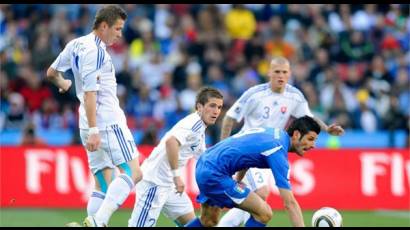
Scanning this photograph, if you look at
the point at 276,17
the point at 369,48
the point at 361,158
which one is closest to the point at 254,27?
the point at 276,17

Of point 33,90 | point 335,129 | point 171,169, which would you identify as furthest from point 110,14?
point 33,90

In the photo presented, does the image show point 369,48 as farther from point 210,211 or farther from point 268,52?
point 210,211

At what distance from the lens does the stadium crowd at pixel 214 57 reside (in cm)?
2061

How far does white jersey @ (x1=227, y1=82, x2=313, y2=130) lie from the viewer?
1279 centimetres

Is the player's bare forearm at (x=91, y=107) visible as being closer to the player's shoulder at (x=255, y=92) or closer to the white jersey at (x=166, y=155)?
the white jersey at (x=166, y=155)

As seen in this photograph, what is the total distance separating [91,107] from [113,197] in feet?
2.98

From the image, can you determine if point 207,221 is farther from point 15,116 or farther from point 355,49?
point 355,49

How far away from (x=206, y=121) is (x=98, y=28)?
1.48 metres

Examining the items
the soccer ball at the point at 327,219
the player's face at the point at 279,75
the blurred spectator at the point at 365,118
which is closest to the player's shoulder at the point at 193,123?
the soccer ball at the point at 327,219

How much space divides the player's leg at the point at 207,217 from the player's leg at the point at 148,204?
1.85 feet

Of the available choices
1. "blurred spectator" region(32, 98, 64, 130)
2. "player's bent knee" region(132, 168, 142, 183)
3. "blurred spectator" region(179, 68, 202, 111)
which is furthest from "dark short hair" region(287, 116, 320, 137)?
"blurred spectator" region(32, 98, 64, 130)

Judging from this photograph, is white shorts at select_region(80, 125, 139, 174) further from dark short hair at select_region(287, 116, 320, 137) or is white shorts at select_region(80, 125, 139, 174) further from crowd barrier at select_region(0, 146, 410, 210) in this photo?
crowd barrier at select_region(0, 146, 410, 210)

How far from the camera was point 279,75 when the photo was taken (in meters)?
12.7

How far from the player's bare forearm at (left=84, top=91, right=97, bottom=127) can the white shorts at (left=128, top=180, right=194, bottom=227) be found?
1160 mm
